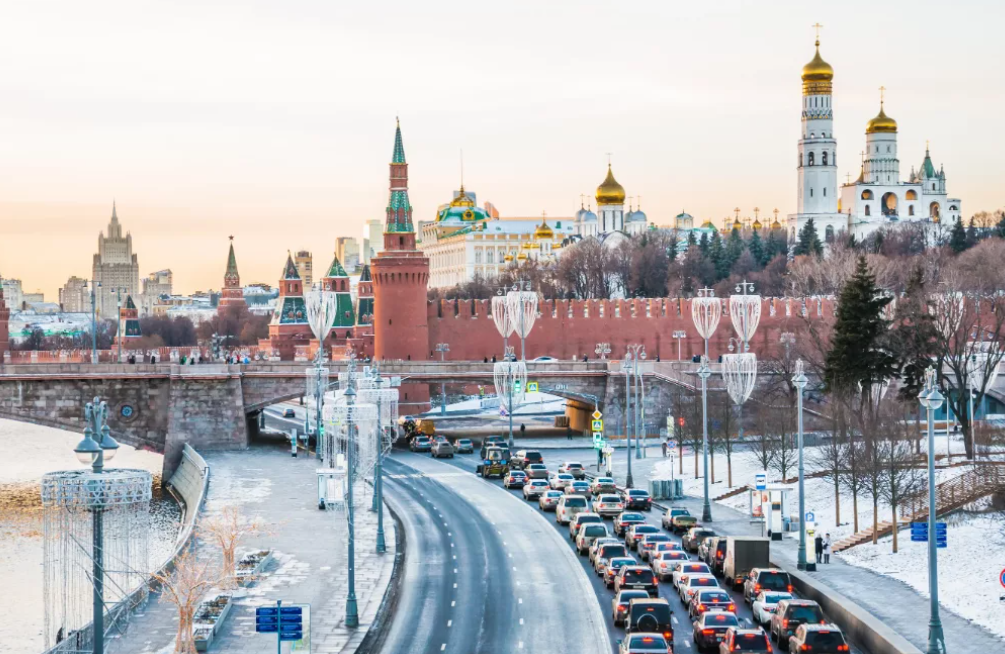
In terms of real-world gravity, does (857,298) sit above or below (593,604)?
above

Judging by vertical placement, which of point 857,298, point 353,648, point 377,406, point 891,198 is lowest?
point 353,648

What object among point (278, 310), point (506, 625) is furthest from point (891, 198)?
point (506, 625)

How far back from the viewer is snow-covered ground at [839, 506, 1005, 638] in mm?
32000

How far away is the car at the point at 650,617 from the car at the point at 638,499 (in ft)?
64.0

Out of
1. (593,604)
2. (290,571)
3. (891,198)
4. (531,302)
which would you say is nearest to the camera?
(593,604)

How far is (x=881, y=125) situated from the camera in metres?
179

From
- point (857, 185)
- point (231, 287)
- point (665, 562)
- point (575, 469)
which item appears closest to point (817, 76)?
point (857, 185)

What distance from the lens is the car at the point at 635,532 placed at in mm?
41812

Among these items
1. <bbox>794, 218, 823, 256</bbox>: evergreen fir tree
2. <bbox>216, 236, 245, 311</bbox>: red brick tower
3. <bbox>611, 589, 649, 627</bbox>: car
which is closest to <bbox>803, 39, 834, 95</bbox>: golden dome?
<bbox>794, 218, 823, 256</bbox>: evergreen fir tree

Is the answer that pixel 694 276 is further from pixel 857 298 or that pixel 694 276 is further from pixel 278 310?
pixel 857 298

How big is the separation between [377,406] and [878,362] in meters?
20.6

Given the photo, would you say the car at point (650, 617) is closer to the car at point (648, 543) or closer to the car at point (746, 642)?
the car at point (746, 642)

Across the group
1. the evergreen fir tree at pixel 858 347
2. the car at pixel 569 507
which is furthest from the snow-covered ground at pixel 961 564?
the evergreen fir tree at pixel 858 347

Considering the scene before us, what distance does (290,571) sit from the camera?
3938 centimetres
